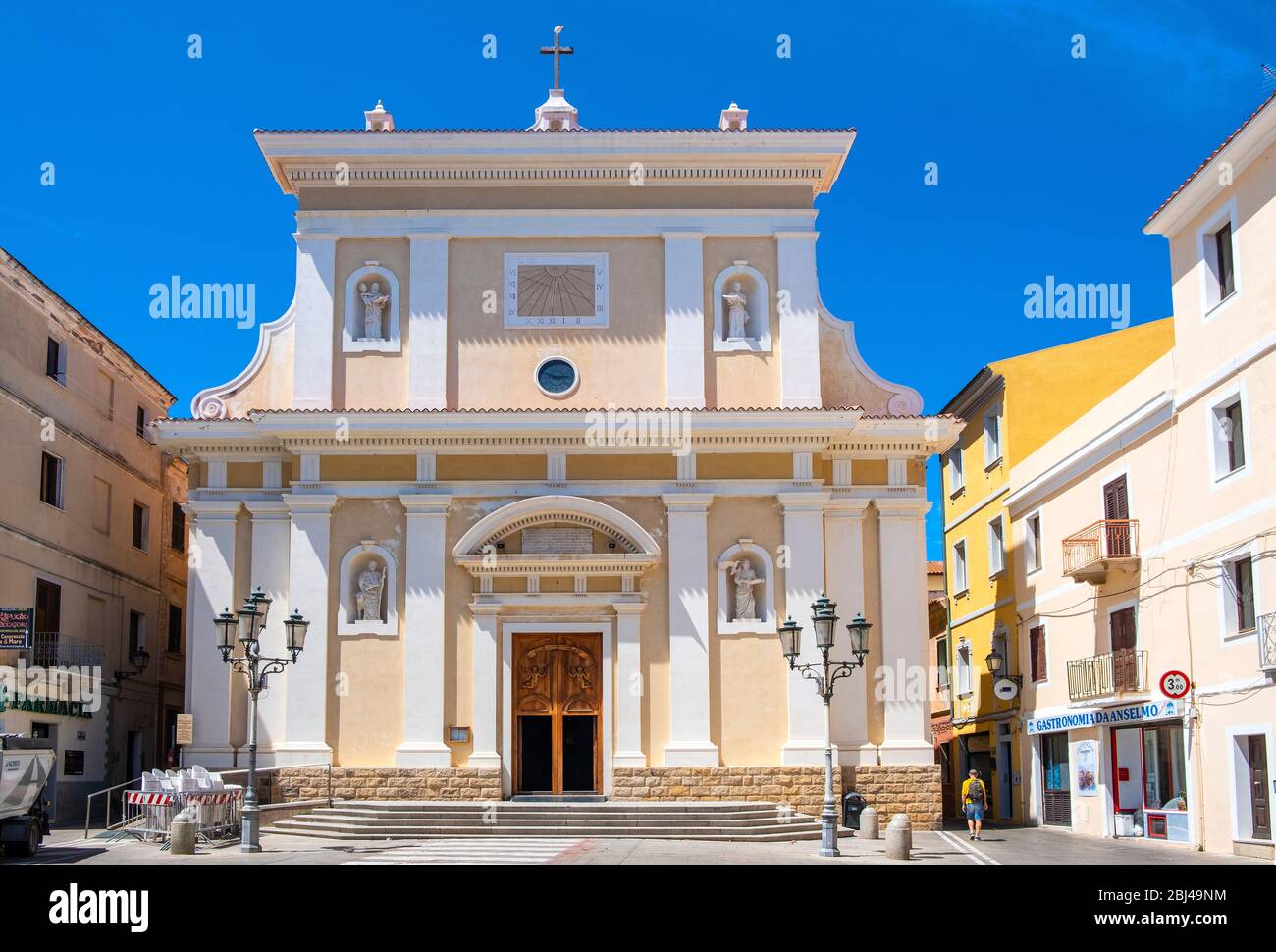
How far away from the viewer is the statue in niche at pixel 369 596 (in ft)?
93.8

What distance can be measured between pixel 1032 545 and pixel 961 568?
645 centimetres

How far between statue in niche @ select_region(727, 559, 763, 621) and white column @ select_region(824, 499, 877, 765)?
1.56 m

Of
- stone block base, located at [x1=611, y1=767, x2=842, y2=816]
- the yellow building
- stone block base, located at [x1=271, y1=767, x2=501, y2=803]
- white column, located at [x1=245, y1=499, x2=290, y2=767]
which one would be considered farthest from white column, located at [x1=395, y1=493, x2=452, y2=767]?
the yellow building

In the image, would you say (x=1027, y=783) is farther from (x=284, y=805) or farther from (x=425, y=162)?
(x=425, y=162)

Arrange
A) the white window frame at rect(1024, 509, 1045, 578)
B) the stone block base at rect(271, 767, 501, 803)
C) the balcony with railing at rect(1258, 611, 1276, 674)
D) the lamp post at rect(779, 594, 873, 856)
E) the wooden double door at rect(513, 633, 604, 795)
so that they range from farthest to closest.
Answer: the white window frame at rect(1024, 509, 1045, 578) < the wooden double door at rect(513, 633, 604, 795) < the stone block base at rect(271, 767, 501, 803) < the lamp post at rect(779, 594, 873, 856) < the balcony with railing at rect(1258, 611, 1276, 674)

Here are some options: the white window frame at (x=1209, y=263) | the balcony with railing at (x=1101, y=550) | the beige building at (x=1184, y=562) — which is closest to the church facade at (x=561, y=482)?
the balcony with railing at (x=1101, y=550)

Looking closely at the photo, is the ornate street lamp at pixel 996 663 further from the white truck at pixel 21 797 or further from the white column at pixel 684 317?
the white truck at pixel 21 797

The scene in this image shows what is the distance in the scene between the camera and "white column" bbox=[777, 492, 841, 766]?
27859 mm

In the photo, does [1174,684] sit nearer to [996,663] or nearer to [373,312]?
[996,663]

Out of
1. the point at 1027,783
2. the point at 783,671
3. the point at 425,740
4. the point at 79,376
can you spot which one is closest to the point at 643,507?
the point at 783,671

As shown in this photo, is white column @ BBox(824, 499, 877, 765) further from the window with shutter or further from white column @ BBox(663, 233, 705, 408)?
the window with shutter

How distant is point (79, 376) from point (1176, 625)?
24.5 m

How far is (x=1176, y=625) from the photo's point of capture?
25.8m

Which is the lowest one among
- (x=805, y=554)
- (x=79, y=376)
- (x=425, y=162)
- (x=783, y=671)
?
(x=783, y=671)
